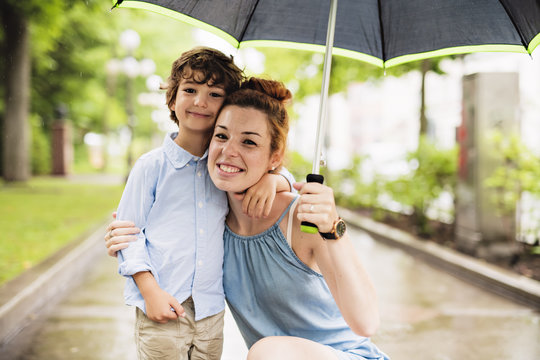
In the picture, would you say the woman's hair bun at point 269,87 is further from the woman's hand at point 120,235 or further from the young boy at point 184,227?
the woman's hand at point 120,235

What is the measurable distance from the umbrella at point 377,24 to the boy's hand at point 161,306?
1358mm

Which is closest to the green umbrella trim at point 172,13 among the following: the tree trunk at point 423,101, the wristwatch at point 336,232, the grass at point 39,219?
the wristwatch at point 336,232

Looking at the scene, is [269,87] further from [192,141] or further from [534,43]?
[534,43]

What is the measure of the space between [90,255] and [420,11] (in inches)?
268

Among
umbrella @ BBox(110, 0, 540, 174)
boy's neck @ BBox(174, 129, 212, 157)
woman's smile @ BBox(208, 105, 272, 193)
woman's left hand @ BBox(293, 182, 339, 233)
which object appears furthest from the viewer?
umbrella @ BBox(110, 0, 540, 174)

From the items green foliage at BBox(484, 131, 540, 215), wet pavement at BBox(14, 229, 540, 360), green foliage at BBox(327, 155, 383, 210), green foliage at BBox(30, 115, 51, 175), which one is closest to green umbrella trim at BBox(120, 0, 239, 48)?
wet pavement at BBox(14, 229, 540, 360)

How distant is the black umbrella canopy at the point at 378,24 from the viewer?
2.55 meters

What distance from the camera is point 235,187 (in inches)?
87.1

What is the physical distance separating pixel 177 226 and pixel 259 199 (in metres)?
0.41

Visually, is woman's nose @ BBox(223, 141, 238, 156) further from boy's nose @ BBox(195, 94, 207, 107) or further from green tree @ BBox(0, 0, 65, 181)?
green tree @ BBox(0, 0, 65, 181)

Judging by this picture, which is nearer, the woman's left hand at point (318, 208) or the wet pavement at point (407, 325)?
the woman's left hand at point (318, 208)

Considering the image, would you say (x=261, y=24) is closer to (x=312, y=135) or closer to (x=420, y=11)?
(x=420, y=11)

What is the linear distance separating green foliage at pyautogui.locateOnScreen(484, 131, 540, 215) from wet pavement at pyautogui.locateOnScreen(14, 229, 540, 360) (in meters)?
1.49

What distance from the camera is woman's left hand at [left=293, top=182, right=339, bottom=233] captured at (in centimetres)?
189
